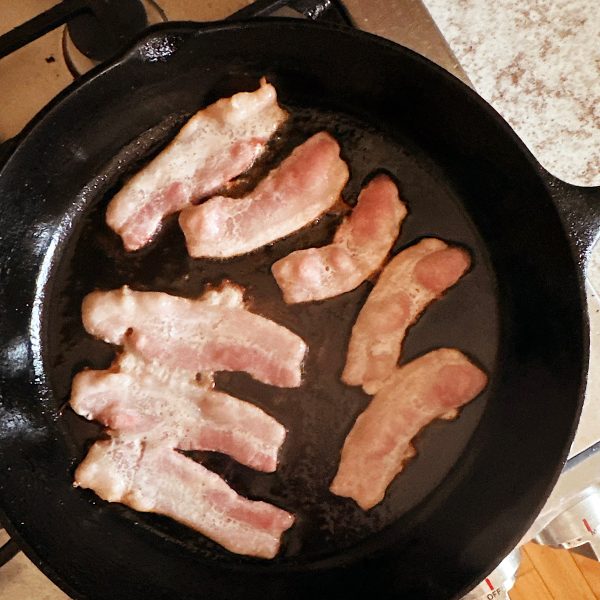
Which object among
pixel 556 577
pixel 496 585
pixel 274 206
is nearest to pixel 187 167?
pixel 274 206

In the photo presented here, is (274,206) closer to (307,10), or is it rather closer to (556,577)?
(307,10)

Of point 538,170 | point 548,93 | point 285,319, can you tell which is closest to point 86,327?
point 285,319

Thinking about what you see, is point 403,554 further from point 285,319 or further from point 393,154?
point 393,154

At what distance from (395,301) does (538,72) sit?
0.38 metres

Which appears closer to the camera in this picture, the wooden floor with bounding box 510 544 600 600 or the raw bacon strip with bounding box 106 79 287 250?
the raw bacon strip with bounding box 106 79 287 250

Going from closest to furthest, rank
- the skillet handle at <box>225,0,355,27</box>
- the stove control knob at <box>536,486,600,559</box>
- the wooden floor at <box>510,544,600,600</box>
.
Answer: the skillet handle at <box>225,0,355,27</box>, the stove control knob at <box>536,486,600,559</box>, the wooden floor at <box>510,544,600,600</box>

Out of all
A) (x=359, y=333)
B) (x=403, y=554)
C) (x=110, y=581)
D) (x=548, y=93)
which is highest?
(x=548, y=93)

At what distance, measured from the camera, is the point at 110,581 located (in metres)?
0.94

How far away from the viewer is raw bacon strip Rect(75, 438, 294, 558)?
3.06 feet

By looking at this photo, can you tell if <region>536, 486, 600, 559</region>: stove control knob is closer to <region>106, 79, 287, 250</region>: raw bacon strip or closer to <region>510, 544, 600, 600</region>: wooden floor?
<region>510, 544, 600, 600</region>: wooden floor

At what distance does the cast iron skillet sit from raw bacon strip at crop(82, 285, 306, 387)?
0.9 inches

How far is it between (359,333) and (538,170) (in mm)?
302

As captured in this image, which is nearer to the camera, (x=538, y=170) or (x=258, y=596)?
(x=538, y=170)

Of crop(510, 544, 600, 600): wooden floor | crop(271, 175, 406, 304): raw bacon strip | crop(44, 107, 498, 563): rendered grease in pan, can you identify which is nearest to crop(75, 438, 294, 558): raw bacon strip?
crop(44, 107, 498, 563): rendered grease in pan
